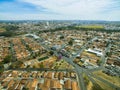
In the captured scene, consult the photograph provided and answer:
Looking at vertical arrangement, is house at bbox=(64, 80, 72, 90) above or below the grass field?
above

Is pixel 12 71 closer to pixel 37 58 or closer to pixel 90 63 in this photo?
pixel 37 58

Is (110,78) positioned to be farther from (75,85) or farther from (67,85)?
(67,85)

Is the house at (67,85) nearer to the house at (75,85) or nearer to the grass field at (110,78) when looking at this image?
the house at (75,85)

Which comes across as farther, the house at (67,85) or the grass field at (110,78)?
the grass field at (110,78)

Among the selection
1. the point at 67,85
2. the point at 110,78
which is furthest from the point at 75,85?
the point at 110,78

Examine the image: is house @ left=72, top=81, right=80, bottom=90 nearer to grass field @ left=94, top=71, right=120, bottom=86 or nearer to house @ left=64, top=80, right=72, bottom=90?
house @ left=64, top=80, right=72, bottom=90

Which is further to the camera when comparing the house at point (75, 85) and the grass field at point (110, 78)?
the grass field at point (110, 78)

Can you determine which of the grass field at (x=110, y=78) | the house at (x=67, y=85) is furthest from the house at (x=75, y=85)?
the grass field at (x=110, y=78)

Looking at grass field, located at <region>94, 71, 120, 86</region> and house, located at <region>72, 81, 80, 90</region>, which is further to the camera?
grass field, located at <region>94, 71, 120, 86</region>

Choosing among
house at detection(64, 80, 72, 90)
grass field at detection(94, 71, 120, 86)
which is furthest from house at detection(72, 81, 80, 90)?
grass field at detection(94, 71, 120, 86)

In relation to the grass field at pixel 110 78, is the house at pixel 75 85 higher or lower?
higher

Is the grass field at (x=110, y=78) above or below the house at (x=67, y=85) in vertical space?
below
